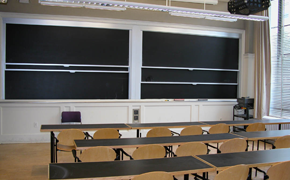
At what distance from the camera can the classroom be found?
19.3ft

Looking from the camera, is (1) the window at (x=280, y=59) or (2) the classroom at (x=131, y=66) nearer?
(2) the classroom at (x=131, y=66)

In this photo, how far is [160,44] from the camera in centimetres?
680

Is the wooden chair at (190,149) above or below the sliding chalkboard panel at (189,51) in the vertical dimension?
below

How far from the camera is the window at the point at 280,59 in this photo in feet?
19.9

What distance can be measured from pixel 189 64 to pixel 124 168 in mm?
5358

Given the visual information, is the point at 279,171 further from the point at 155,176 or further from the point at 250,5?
the point at 250,5

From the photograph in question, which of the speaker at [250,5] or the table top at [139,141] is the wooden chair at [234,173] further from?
the speaker at [250,5]

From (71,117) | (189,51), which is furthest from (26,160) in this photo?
(189,51)

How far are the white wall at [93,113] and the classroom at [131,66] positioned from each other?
2cm

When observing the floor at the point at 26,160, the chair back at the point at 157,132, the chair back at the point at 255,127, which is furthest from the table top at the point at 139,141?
the chair back at the point at 255,127

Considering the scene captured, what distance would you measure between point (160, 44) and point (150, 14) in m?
0.84

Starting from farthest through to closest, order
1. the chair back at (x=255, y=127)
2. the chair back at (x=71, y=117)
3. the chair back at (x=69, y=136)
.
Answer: the chair back at (x=71, y=117) < the chair back at (x=255, y=127) < the chair back at (x=69, y=136)

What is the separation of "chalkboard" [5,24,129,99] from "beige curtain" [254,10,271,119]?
350cm

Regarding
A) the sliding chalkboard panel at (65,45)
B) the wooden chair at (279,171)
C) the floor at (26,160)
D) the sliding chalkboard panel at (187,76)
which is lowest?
the floor at (26,160)
